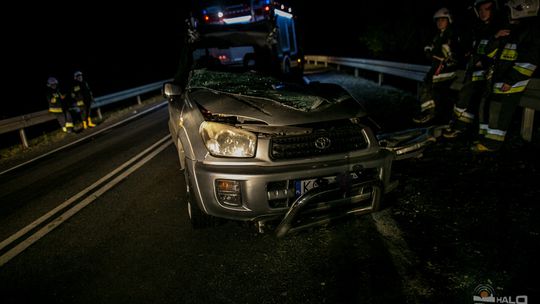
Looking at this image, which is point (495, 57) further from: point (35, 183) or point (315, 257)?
point (35, 183)

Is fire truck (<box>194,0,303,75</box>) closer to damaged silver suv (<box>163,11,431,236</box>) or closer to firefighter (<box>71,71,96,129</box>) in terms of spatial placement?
damaged silver suv (<box>163,11,431,236</box>)

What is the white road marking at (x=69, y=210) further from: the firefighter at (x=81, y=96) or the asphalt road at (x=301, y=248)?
the firefighter at (x=81, y=96)

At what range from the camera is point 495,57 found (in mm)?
4652

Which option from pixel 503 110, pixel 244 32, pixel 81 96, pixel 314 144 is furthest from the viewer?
pixel 81 96

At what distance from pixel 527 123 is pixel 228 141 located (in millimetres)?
4223

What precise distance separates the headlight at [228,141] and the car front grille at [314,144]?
195 millimetres

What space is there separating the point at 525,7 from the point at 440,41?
92.2 inches

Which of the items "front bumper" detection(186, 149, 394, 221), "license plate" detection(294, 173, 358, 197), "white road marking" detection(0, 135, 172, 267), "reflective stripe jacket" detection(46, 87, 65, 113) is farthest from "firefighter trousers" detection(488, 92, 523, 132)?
"reflective stripe jacket" detection(46, 87, 65, 113)

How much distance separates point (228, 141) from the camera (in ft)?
9.68

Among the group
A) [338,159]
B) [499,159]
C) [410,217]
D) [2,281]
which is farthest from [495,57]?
[2,281]

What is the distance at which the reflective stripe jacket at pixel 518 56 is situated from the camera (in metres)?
4.21

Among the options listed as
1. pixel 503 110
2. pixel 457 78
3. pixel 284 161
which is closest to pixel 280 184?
pixel 284 161

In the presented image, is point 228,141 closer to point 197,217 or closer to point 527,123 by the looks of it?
point 197,217

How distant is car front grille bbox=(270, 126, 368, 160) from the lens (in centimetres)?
288
